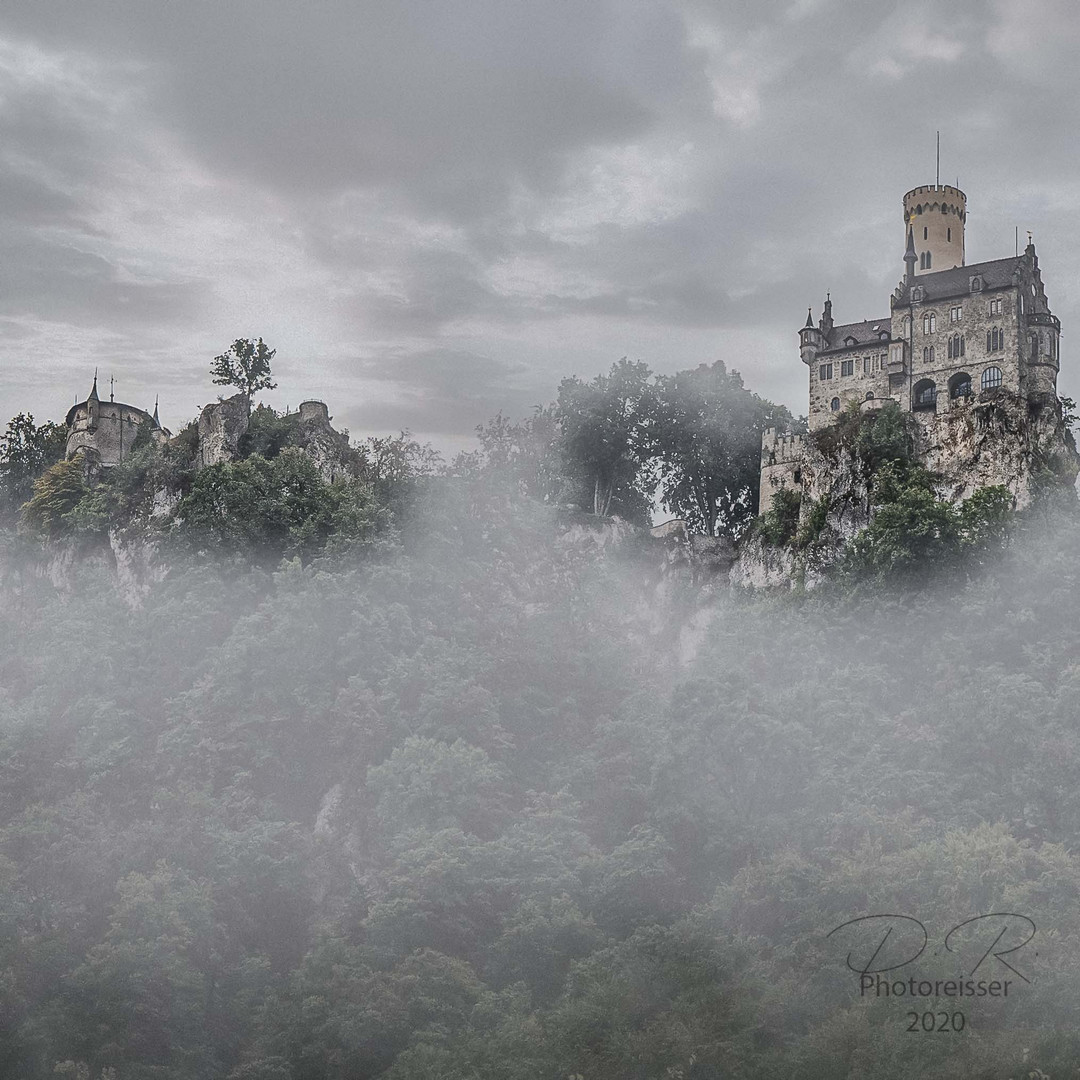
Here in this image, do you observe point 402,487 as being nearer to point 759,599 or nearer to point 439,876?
point 759,599

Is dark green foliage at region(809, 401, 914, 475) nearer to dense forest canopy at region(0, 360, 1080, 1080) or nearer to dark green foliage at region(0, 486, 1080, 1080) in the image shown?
dense forest canopy at region(0, 360, 1080, 1080)

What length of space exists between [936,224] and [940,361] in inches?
435

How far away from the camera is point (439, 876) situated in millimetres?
38250

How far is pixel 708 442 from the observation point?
6025cm

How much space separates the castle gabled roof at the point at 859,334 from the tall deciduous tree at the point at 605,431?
8787 mm

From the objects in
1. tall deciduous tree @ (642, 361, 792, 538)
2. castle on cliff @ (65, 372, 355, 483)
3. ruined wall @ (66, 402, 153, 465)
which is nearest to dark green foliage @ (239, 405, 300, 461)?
castle on cliff @ (65, 372, 355, 483)

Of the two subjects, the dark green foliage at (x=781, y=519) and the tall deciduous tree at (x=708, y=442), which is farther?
the tall deciduous tree at (x=708, y=442)

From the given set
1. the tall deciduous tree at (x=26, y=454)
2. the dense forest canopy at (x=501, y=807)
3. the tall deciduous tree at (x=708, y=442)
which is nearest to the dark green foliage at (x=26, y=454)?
the tall deciduous tree at (x=26, y=454)

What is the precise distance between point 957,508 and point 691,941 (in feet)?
68.5

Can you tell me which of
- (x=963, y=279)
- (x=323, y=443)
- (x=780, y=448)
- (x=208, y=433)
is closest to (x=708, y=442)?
(x=780, y=448)

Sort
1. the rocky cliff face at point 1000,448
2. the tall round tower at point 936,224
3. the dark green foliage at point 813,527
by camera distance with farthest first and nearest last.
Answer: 1. the tall round tower at point 936,224
2. the dark green foliage at point 813,527
3. the rocky cliff face at point 1000,448

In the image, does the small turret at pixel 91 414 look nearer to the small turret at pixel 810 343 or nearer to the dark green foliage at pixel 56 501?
the dark green foliage at pixel 56 501

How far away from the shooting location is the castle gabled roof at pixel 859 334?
197 feet

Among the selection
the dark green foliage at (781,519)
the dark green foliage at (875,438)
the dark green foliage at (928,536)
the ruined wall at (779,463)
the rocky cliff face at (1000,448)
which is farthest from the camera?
the ruined wall at (779,463)
